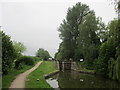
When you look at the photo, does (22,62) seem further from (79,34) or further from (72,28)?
(72,28)

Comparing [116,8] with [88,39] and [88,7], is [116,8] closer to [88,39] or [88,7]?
[88,39]

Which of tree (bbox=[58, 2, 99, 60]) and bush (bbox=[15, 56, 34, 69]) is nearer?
bush (bbox=[15, 56, 34, 69])

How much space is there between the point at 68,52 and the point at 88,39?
7.38 m

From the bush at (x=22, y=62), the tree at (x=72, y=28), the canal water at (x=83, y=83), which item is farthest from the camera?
the tree at (x=72, y=28)

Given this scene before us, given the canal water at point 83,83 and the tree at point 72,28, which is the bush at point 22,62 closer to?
the canal water at point 83,83

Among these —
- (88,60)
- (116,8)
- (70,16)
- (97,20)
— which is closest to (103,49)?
(88,60)

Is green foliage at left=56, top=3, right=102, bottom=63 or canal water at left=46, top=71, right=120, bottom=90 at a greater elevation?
green foliage at left=56, top=3, right=102, bottom=63

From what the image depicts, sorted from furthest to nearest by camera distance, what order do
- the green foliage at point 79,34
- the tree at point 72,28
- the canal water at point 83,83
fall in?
the tree at point 72,28 < the green foliage at point 79,34 < the canal water at point 83,83

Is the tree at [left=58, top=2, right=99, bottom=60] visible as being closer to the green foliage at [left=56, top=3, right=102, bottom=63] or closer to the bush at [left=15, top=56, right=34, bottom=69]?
the green foliage at [left=56, top=3, right=102, bottom=63]

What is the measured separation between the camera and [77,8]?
31625 mm

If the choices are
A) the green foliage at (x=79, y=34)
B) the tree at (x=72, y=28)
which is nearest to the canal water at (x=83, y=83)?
the green foliage at (x=79, y=34)

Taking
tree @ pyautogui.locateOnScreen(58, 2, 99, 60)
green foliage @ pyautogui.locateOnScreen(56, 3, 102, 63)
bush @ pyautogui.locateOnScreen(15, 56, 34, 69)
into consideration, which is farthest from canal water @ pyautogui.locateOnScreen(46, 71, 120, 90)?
tree @ pyautogui.locateOnScreen(58, 2, 99, 60)

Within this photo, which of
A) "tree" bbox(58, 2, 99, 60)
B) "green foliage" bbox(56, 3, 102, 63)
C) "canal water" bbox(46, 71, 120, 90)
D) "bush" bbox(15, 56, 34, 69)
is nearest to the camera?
"canal water" bbox(46, 71, 120, 90)

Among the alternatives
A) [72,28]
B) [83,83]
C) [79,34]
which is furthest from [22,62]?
[72,28]
